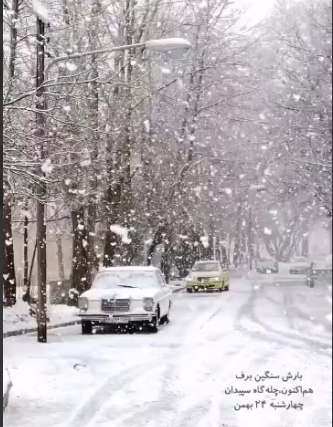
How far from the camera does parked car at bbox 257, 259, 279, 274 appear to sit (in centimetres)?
605

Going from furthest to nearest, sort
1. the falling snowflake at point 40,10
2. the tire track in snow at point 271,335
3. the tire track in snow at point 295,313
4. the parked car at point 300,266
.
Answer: the tire track in snow at point 271,335, the tire track in snow at point 295,313, the falling snowflake at point 40,10, the parked car at point 300,266

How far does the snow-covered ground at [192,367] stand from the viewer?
501 cm

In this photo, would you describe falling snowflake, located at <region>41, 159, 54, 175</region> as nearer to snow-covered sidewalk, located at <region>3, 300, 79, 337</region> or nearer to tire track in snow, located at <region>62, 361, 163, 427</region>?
snow-covered sidewalk, located at <region>3, 300, 79, 337</region>

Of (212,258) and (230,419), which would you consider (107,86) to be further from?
(230,419)

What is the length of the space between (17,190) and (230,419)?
285cm

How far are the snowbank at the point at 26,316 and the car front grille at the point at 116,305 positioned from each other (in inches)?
16.0

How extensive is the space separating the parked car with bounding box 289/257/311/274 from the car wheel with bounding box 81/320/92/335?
2.90m

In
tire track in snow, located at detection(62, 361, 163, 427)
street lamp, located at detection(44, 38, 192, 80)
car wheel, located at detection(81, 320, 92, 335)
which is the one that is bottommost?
tire track in snow, located at detection(62, 361, 163, 427)

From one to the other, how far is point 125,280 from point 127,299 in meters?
0.84

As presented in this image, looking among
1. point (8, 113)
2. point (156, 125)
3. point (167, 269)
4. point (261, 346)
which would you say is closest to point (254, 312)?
point (261, 346)

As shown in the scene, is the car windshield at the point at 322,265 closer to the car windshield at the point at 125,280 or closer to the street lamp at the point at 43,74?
the car windshield at the point at 125,280

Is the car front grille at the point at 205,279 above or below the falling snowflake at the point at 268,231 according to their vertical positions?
below

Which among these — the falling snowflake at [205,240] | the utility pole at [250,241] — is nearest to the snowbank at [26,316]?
the falling snowflake at [205,240]

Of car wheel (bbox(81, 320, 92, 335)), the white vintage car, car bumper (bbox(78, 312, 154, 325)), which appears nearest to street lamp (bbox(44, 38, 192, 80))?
the white vintage car
